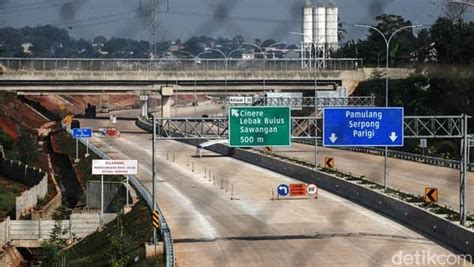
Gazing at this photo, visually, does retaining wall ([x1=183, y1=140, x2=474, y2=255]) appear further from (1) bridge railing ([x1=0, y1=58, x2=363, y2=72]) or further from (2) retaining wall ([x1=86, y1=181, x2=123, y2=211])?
A: (1) bridge railing ([x1=0, y1=58, x2=363, y2=72])

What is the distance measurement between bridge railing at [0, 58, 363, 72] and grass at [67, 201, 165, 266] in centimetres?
1390

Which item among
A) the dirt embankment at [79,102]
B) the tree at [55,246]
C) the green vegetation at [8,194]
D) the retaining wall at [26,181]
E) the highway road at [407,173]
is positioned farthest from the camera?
the dirt embankment at [79,102]

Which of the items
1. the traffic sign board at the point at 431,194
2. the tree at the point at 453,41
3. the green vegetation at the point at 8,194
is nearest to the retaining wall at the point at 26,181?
the green vegetation at the point at 8,194

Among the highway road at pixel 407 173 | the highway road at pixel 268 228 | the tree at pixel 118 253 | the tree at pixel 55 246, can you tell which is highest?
the highway road at pixel 407 173

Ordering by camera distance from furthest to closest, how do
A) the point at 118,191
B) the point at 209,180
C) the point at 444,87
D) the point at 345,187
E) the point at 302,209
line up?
the point at 444,87 < the point at 209,180 < the point at 118,191 < the point at 345,187 < the point at 302,209

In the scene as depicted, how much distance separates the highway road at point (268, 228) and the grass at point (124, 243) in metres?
0.33

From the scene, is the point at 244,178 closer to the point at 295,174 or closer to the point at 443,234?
the point at 295,174

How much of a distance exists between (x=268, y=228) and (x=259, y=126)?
1.52 metres

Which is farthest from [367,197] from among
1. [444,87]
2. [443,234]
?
[444,87]

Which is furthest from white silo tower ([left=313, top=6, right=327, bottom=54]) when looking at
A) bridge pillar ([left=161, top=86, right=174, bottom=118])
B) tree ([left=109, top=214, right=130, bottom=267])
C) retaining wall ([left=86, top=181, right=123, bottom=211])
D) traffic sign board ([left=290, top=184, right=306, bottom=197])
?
bridge pillar ([left=161, top=86, right=174, bottom=118])

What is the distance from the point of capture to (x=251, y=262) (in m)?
7.80

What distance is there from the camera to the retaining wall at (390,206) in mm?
8258

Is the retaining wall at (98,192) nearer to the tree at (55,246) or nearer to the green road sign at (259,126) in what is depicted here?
the tree at (55,246)

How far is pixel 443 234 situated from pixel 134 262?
3123mm
